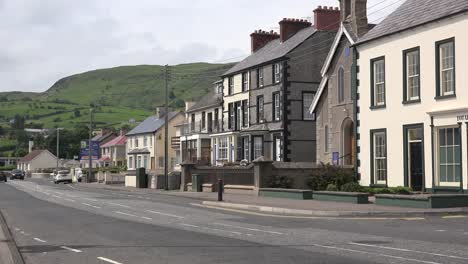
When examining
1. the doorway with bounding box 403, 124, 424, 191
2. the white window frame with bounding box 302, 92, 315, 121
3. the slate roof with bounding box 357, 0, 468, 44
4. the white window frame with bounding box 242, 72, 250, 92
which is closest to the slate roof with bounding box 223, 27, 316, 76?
the white window frame with bounding box 242, 72, 250, 92

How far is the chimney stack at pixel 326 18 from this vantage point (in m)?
49.8

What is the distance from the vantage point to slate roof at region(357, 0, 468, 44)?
27.1 m

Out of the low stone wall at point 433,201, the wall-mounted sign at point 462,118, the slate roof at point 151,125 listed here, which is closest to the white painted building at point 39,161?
the slate roof at point 151,125

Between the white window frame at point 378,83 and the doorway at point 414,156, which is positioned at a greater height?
the white window frame at point 378,83

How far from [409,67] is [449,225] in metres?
12.9

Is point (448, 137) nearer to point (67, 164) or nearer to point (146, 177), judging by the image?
point (146, 177)

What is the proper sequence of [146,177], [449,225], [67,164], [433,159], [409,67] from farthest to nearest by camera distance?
[67,164], [146,177], [409,67], [433,159], [449,225]

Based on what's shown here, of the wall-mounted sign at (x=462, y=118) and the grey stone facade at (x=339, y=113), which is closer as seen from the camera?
the wall-mounted sign at (x=462, y=118)

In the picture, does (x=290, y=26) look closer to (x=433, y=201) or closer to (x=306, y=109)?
(x=306, y=109)

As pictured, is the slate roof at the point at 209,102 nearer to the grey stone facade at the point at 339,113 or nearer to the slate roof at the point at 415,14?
the grey stone facade at the point at 339,113

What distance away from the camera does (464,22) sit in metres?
26.0

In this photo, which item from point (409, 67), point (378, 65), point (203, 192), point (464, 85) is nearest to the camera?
point (464, 85)

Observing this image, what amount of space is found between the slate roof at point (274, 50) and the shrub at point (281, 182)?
15.5 metres

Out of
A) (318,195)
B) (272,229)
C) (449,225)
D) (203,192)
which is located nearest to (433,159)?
(318,195)
